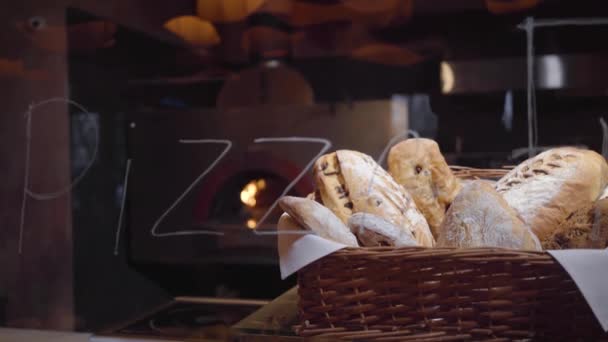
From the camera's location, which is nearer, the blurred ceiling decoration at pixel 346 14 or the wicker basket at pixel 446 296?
the wicker basket at pixel 446 296

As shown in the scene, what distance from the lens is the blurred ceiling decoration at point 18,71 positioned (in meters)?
0.91

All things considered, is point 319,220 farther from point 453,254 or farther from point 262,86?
point 262,86

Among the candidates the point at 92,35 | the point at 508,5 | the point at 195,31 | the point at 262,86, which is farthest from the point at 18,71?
the point at 508,5

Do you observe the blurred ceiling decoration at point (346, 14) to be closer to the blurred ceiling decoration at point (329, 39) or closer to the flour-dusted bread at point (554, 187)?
the blurred ceiling decoration at point (329, 39)

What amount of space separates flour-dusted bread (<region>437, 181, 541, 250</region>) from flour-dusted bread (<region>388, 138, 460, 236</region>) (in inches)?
4.3

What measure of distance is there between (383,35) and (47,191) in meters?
0.60

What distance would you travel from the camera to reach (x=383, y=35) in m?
0.92

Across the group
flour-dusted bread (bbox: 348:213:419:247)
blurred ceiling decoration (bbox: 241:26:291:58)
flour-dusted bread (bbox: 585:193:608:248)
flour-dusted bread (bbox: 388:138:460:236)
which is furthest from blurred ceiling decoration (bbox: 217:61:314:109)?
flour-dusted bread (bbox: 585:193:608:248)

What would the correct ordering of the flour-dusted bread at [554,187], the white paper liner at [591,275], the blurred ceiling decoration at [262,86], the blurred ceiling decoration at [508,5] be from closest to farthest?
the white paper liner at [591,275]
the flour-dusted bread at [554,187]
the blurred ceiling decoration at [508,5]
the blurred ceiling decoration at [262,86]

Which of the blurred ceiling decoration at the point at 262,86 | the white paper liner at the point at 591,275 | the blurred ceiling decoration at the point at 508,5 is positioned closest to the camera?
the white paper liner at the point at 591,275

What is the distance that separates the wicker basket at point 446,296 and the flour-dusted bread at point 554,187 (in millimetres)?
98

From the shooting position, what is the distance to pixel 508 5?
2.79 feet

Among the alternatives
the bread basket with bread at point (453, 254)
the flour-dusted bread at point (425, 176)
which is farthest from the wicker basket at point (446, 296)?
the flour-dusted bread at point (425, 176)

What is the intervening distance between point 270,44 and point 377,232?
47 centimetres
